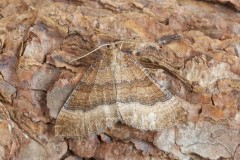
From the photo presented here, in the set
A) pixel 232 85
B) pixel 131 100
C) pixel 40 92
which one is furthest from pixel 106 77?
pixel 232 85

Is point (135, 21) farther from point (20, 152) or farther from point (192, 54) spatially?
point (20, 152)

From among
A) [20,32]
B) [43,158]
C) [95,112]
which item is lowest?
[43,158]

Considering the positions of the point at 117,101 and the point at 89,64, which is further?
the point at 89,64
